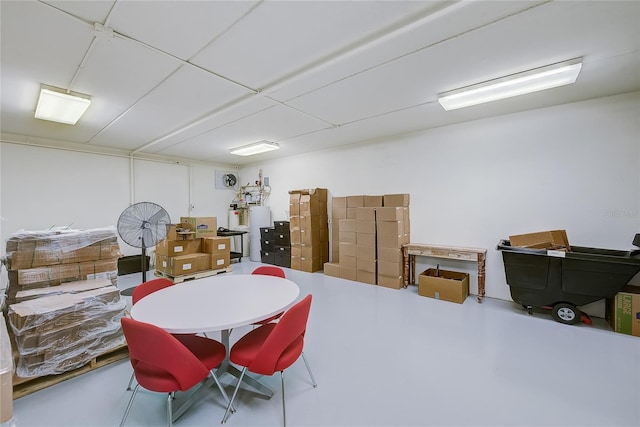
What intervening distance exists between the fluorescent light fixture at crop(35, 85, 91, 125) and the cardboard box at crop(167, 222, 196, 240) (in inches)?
81.5

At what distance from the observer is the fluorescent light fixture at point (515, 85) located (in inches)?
95.4

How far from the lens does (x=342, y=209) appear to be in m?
5.26

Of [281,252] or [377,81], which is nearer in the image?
[377,81]

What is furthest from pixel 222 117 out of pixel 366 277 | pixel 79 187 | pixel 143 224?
pixel 79 187

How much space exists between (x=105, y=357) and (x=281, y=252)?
12.7ft

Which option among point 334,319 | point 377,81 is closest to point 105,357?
point 334,319

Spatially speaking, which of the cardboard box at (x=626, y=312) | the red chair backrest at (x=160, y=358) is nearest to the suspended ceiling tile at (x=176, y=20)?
the red chair backrest at (x=160, y=358)

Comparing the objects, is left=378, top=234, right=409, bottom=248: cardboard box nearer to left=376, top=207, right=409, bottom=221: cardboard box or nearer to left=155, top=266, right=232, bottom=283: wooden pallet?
left=376, top=207, right=409, bottom=221: cardboard box

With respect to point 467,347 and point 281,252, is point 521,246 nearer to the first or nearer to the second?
point 467,347

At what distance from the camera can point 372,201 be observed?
15.9 feet

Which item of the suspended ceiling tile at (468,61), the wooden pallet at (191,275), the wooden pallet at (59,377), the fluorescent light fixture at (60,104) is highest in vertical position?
the suspended ceiling tile at (468,61)

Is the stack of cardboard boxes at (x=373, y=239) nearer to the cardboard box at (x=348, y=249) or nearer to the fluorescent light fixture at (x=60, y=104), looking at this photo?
the cardboard box at (x=348, y=249)

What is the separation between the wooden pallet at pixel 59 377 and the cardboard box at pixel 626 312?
4918mm

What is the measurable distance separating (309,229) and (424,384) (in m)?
3.64
